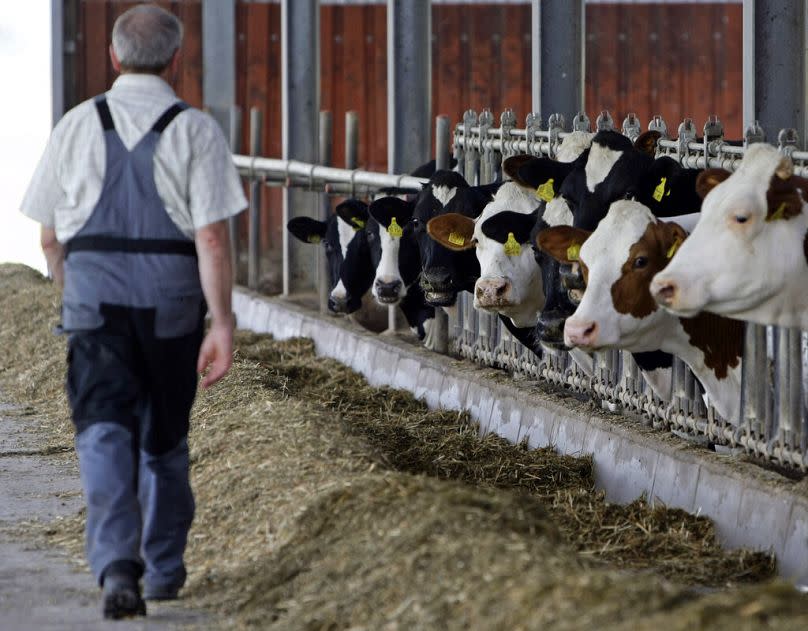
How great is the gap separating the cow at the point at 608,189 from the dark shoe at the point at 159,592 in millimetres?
2818

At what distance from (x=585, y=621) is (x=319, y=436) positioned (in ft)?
10.6

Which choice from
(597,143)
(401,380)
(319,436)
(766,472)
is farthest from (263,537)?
(401,380)

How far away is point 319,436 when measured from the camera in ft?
24.3

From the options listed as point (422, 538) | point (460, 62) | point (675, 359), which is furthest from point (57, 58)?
point (422, 538)

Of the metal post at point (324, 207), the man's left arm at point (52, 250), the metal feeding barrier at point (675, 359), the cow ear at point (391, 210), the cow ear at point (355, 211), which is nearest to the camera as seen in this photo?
the man's left arm at point (52, 250)

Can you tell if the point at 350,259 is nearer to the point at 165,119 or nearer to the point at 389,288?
the point at 389,288

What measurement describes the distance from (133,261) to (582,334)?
88.1 inches

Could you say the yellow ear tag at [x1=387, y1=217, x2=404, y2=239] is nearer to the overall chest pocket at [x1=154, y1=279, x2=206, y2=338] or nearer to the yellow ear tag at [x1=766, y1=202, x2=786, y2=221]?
the yellow ear tag at [x1=766, y1=202, x2=786, y2=221]

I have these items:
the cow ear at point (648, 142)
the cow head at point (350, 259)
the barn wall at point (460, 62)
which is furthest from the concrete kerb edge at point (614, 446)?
the barn wall at point (460, 62)

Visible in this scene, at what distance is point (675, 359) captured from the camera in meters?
7.96

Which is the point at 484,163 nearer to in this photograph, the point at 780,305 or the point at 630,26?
the point at 780,305

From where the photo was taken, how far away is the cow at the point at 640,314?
724 centimetres

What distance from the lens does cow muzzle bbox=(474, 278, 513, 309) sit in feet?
30.2

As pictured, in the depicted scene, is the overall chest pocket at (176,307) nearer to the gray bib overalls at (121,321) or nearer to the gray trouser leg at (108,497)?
the gray bib overalls at (121,321)
